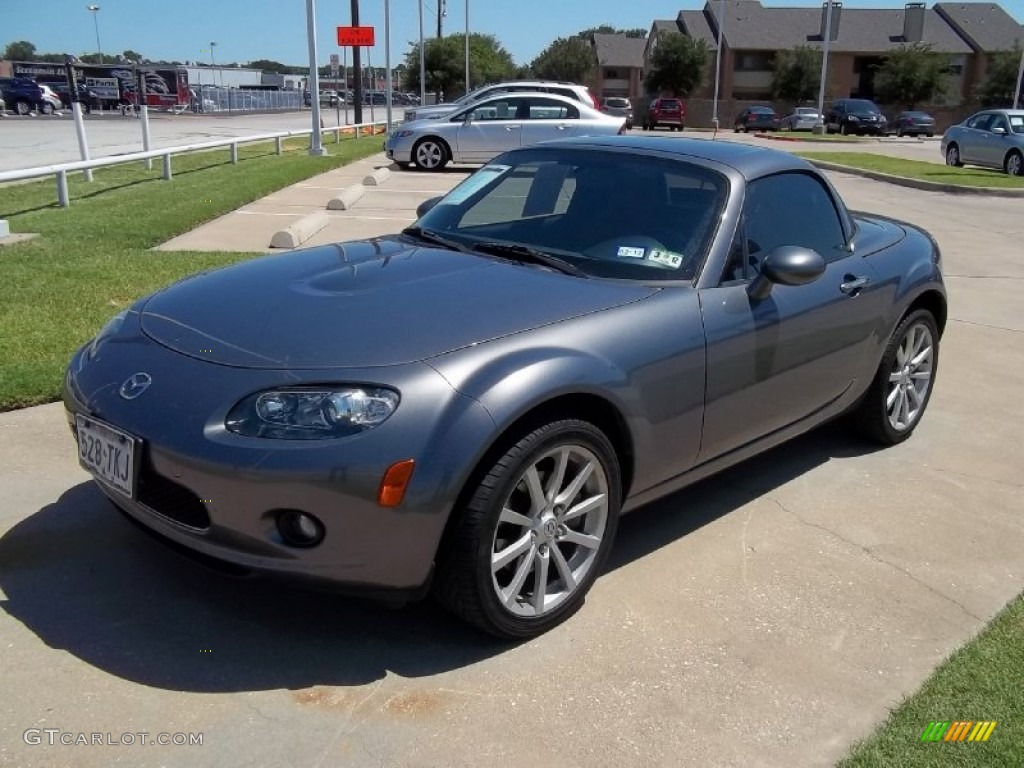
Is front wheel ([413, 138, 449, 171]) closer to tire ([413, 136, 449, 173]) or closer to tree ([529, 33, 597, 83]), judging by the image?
tire ([413, 136, 449, 173])

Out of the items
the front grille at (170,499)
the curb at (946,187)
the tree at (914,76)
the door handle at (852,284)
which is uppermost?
the tree at (914,76)

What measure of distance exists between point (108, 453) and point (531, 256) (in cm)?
168

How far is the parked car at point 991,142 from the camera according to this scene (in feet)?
71.1

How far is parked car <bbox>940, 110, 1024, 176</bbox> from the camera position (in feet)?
71.1

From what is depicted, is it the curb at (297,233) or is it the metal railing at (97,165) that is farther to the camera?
the metal railing at (97,165)

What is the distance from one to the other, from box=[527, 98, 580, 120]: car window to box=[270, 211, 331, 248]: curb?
977 centimetres

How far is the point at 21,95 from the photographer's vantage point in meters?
45.6

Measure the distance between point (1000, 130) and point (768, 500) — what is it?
21.5 metres

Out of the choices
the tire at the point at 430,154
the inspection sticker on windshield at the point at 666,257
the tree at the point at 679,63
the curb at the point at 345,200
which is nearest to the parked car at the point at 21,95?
the tire at the point at 430,154

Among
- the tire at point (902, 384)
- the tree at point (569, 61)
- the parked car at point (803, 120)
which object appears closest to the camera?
the tire at point (902, 384)

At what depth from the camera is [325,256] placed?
393cm

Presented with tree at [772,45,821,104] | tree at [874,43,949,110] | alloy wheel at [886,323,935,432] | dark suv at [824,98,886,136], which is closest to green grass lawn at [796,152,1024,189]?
alloy wheel at [886,323,935,432]

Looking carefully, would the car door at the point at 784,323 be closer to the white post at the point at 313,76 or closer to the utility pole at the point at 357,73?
the white post at the point at 313,76

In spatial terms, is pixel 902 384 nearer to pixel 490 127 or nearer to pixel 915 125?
pixel 490 127
